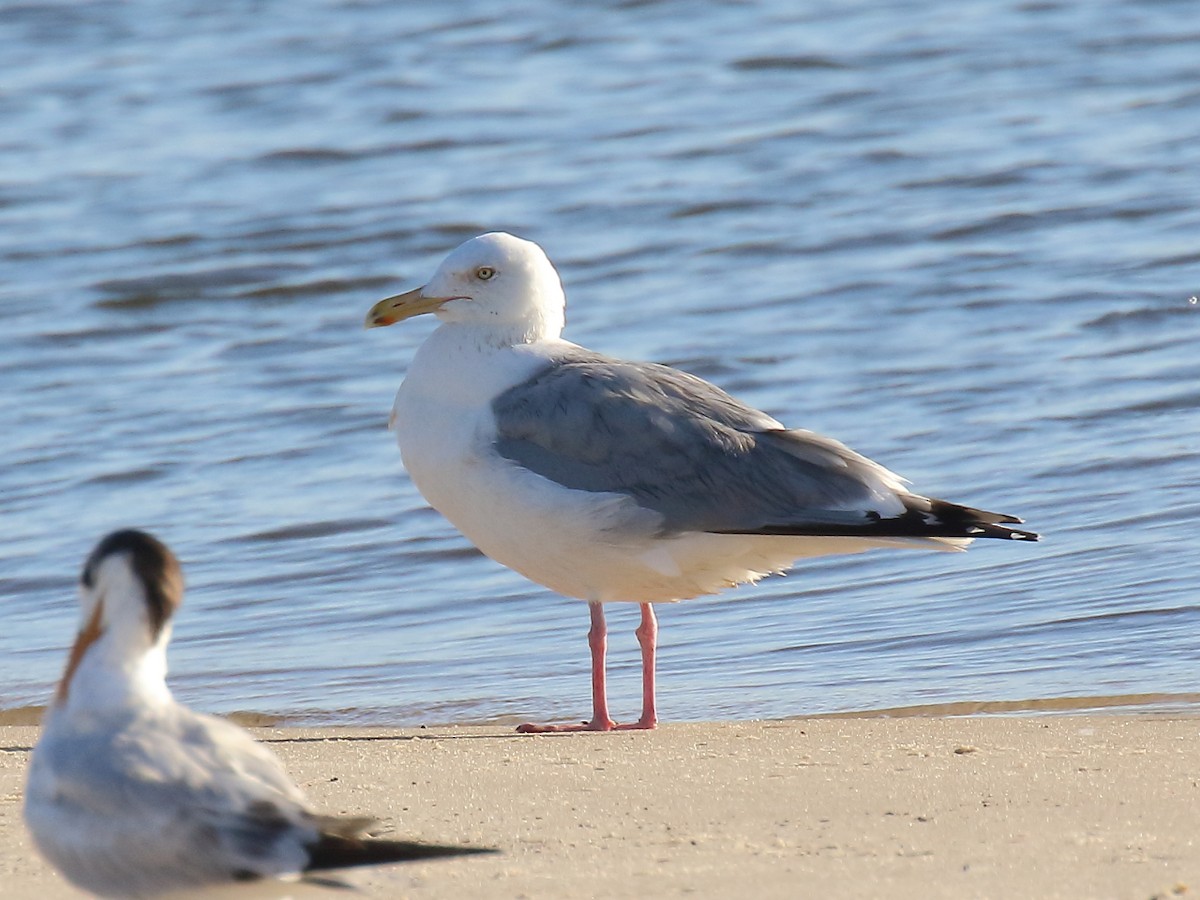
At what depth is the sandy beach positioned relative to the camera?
408 cm

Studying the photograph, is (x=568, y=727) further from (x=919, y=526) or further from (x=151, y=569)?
(x=151, y=569)

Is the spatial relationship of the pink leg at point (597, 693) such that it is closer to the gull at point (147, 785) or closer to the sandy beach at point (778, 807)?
the sandy beach at point (778, 807)

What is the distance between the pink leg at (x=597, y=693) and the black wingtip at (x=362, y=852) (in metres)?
2.60

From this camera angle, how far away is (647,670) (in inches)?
250

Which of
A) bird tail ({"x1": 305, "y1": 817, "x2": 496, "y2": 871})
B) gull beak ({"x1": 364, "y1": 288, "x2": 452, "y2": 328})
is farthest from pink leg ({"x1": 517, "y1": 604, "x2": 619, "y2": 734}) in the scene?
bird tail ({"x1": 305, "y1": 817, "x2": 496, "y2": 871})

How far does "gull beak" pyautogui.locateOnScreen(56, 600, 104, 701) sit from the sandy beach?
1.58ft

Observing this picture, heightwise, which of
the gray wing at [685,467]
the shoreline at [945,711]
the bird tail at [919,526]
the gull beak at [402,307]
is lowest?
the shoreline at [945,711]

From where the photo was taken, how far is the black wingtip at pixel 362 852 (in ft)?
11.3

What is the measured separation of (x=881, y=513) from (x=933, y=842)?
2.02m

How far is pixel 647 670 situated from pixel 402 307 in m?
1.48

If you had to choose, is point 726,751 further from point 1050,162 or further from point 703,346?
point 1050,162

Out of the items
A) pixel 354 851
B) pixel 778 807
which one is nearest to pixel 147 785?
pixel 354 851

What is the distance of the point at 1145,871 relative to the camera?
13.2 feet

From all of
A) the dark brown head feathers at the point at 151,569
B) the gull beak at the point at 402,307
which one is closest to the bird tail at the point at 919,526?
the gull beak at the point at 402,307
